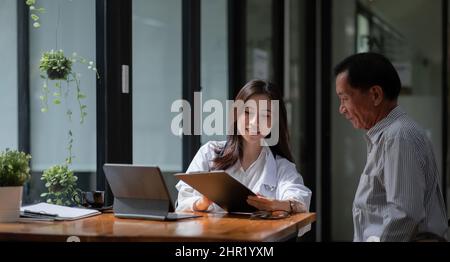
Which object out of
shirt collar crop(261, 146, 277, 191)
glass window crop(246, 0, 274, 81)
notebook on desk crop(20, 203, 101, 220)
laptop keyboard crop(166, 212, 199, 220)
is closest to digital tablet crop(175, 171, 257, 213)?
laptop keyboard crop(166, 212, 199, 220)

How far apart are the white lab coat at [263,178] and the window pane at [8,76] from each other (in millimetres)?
784

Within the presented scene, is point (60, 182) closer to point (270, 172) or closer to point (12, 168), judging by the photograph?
point (12, 168)

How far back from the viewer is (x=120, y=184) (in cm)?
286

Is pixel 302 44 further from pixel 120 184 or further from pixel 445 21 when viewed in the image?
pixel 120 184

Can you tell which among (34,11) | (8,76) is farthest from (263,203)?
(34,11)

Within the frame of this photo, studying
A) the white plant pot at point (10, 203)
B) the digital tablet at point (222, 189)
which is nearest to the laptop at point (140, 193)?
the digital tablet at point (222, 189)

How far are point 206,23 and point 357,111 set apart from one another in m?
2.15

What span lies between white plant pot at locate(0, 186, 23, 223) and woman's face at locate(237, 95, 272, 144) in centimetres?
110

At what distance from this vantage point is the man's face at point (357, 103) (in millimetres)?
2576

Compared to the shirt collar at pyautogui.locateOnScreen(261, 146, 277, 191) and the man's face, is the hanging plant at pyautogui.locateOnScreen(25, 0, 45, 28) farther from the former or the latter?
the man's face

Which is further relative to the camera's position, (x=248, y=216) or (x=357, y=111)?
(x=248, y=216)

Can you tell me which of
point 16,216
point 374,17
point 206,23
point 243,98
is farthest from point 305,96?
point 16,216

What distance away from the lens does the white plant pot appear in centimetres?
270

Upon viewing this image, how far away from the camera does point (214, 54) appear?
185 inches
